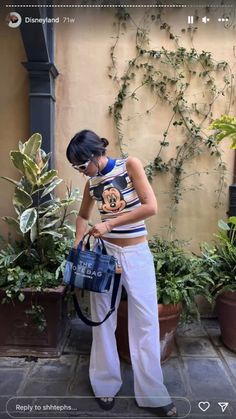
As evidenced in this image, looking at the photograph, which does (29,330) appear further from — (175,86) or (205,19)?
(205,19)

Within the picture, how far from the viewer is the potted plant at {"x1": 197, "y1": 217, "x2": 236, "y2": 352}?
2.84m

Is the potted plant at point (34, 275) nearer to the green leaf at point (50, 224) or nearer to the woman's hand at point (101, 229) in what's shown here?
the green leaf at point (50, 224)

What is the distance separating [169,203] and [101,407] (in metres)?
1.78

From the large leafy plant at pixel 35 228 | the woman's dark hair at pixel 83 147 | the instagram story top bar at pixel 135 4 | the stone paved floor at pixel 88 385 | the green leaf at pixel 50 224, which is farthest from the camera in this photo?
the instagram story top bar at pixel 135 4

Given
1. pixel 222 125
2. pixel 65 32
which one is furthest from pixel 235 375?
pixel 65 32

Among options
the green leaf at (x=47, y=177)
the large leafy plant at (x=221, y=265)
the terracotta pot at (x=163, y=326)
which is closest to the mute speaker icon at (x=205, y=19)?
the large leafy plant at (x=221, y=265)

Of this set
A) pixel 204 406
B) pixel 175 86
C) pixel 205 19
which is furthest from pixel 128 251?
pixel 205 19

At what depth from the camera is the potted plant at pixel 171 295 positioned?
260 cm

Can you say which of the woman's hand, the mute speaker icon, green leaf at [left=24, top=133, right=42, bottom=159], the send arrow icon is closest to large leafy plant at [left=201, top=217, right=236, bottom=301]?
the send arrow icon

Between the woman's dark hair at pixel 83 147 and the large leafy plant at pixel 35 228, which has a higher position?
the woman's dark hair at pixel 83 147

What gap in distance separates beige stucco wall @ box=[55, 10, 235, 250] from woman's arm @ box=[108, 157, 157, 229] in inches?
56.3

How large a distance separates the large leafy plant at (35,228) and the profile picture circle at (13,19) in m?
0.87

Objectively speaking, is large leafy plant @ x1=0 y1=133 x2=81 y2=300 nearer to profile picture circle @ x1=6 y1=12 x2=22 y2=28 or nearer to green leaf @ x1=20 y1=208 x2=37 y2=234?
green leaf @ x1=20 y1=208 x2=37 y2=234

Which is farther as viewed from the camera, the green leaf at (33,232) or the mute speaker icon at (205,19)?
the mute speaker icon at (205,19)
